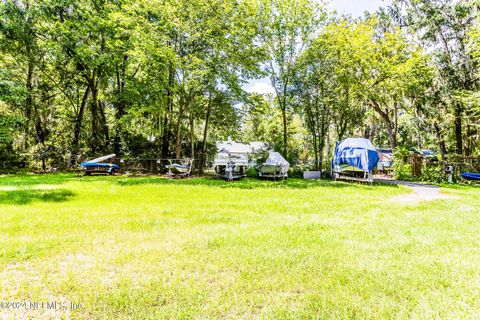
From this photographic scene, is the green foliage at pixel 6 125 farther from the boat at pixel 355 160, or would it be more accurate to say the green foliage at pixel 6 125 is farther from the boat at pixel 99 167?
the boat at pixel 355 160

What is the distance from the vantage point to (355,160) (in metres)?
15.3

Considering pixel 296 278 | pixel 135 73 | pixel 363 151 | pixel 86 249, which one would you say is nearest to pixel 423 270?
pixel 296 278

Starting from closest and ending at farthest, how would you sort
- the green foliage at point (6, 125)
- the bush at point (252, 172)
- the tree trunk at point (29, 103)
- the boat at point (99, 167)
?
the boat at point (99, 167)
the green foliage at point (6, 125)
the bush at point (252, 172)
the tree trunk at point (29, 103)

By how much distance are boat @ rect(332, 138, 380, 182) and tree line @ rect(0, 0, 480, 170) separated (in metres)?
4.04

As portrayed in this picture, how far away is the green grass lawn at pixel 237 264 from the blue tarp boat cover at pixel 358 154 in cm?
901

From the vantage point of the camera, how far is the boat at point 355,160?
577 inches

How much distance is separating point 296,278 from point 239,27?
17069 mm

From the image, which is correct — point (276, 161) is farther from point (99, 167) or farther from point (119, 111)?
point (119, 111)

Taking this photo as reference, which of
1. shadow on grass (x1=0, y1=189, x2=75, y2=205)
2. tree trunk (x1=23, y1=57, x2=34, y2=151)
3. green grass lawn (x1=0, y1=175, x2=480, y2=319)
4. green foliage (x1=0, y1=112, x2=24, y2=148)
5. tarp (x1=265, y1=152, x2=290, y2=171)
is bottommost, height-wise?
green grass lawn (x1=0, y1=175, x2=480, y2=319)

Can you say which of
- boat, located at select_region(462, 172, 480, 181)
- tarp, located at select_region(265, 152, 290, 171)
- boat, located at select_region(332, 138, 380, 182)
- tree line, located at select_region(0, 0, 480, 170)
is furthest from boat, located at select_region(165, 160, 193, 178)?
boat, located at select_region(462, 172, 480, 181)

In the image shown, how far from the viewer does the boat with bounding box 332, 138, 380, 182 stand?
14664mm

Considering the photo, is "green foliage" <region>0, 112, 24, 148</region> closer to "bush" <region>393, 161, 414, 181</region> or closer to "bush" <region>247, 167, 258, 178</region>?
"bush" <region>247, 167, 258, 178</region>

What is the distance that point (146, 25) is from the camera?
1500 cm

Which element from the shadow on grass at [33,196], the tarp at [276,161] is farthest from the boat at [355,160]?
the shadow on grass at [33,196]
